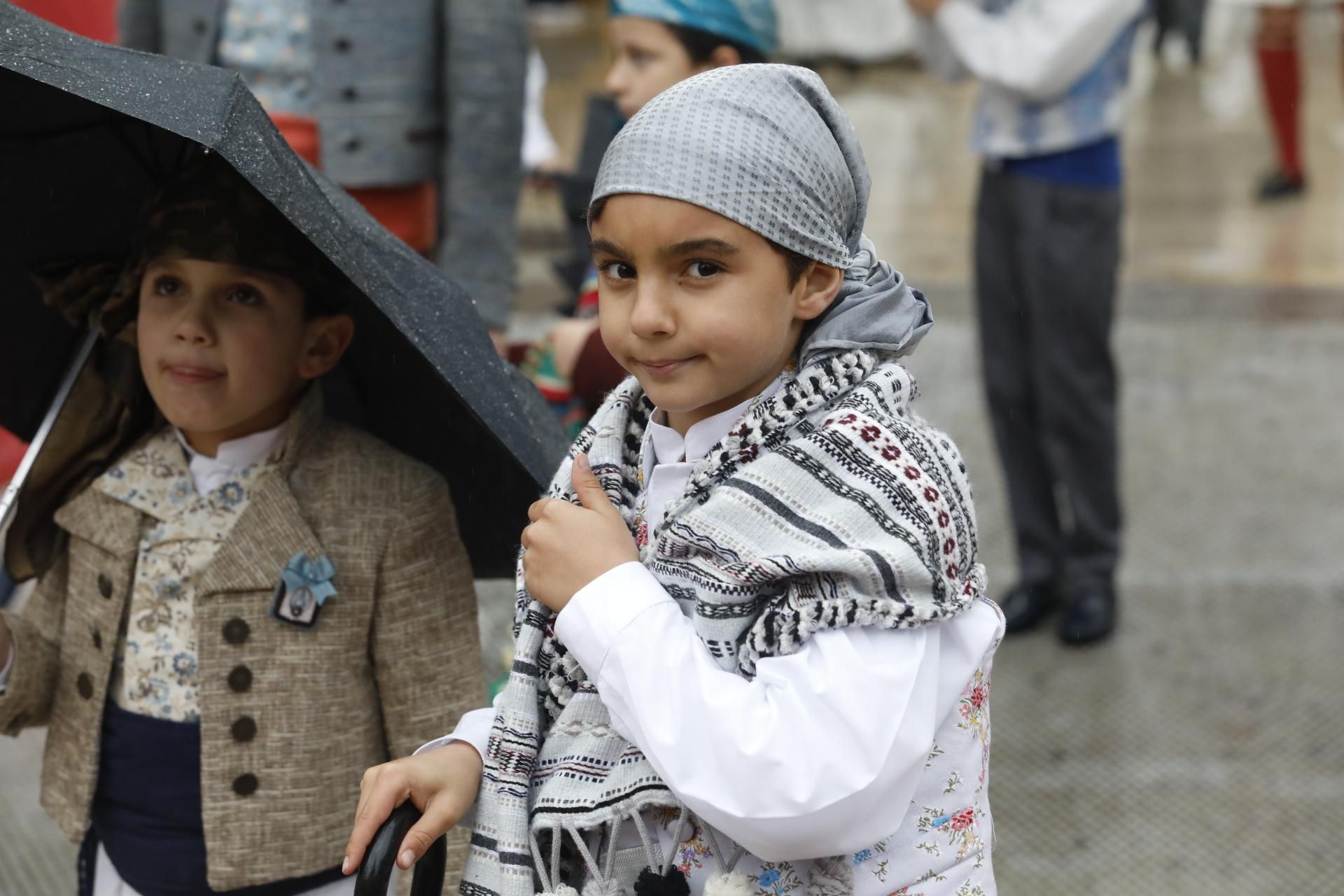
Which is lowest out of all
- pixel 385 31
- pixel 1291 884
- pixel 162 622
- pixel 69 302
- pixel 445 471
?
pixel 1291 884

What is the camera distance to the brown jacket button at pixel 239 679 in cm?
231

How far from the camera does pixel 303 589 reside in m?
2.33

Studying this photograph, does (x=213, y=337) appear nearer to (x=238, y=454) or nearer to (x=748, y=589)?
(x=238, y=454)

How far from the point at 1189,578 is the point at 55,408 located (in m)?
3.61

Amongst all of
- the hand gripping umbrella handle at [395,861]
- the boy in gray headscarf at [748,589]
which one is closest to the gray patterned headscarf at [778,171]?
the boy in gray headscarf at [748,589]

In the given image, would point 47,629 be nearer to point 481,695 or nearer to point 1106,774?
point 481,695

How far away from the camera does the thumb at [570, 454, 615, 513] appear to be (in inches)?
73.9

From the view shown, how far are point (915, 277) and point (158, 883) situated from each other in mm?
5825

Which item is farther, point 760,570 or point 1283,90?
point 1283,90

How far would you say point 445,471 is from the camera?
8.30 feet

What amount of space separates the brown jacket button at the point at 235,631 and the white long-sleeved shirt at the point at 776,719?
766 mm

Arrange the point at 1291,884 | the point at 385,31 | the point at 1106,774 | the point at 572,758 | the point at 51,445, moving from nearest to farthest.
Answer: the point at 572,758 < the point at 51,445 < the point at 385,31 < the point at 1291,884 < the point at 1106,774

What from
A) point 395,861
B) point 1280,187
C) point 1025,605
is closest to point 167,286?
point 395,861

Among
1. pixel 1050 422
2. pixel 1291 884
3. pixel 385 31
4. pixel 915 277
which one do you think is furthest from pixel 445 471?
pixel 915 277
